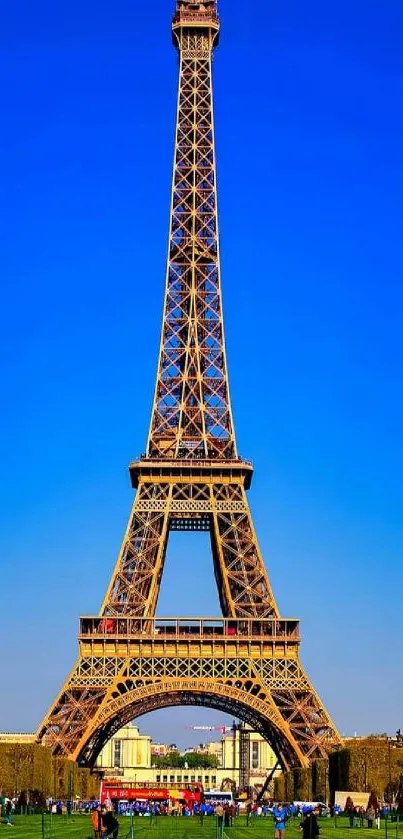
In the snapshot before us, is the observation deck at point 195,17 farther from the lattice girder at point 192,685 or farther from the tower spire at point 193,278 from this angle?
the lattice girder at point 192,685

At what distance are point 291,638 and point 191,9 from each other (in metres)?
54.0

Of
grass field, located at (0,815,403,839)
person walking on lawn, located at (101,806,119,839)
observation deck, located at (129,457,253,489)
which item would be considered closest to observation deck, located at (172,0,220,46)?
observation deck, located at (129,457,253,489)

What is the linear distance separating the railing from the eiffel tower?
9 cm

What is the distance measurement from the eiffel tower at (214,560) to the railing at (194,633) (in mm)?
91

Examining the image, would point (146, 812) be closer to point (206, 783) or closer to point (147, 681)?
point (147, 681)

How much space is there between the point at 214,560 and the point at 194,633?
27.6 ft

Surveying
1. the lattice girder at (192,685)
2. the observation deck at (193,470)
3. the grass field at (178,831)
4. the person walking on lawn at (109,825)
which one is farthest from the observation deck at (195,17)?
the person walking on lawn at (109,825)

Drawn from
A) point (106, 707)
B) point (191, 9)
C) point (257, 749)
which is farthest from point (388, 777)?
point (257, 749)

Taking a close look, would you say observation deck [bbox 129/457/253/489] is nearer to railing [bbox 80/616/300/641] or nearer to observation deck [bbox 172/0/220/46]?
railing [bbox 80/616/300/641]

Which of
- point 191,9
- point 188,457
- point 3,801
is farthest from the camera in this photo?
point 191,9

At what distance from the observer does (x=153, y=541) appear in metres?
89.1

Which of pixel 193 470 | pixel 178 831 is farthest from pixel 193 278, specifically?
pixel 178 831

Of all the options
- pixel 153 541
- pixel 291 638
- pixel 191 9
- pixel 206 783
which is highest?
pixel 191 9

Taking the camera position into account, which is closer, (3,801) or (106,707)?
(3,801)
